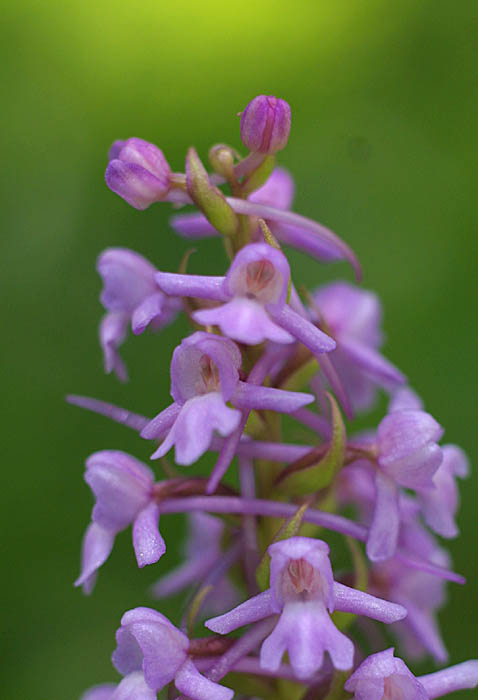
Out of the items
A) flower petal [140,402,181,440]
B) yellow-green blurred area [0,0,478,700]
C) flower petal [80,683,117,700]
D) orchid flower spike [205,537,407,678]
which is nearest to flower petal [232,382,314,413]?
flower petal [140,402,181,440]

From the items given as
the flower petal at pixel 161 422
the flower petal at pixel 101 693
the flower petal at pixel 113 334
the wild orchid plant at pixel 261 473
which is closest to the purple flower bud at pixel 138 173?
the wild orchid plant at pixel 261 473

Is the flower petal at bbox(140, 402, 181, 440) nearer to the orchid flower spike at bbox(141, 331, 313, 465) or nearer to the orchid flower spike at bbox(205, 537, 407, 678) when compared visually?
the orchid flower spike at bbox(141, 331, 313, 465)

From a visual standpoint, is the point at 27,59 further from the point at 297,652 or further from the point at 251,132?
the point at 297,652

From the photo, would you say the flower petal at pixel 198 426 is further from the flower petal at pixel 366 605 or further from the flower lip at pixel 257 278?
the flower petal at pixel 366 605

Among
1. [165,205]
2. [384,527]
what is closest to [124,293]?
[384,527]

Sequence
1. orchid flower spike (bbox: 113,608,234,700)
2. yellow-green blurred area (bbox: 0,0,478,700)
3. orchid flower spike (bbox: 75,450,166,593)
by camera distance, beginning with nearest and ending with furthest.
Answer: orchid flower spike (bbox: 113,608,234,700)
orchid flower spike (bbox: 75,450,166,593)
yellow-green blurred area (bbox: 0,0,478,700)

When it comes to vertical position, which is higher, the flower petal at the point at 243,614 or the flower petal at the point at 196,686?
the flower petal at the point at 243,614

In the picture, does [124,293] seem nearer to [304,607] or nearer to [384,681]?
[304,607]
